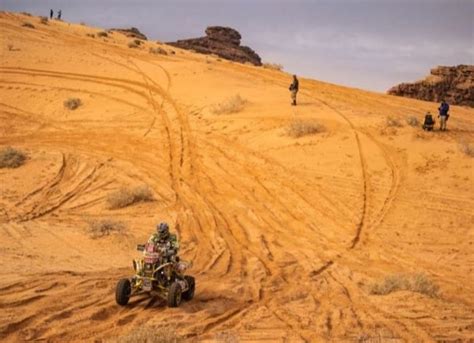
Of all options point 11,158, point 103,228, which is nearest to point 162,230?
point 103,228

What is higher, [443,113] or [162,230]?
[443,113]

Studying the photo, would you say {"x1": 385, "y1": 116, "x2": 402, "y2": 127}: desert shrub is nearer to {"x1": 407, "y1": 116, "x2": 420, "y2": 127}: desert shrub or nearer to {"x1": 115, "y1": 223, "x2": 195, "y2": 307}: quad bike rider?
{"x1": 407, "y1": 116, "x2": 420, "y2": 127}: desert shrub

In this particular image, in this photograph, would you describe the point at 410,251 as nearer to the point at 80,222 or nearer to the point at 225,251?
the point at 225,251

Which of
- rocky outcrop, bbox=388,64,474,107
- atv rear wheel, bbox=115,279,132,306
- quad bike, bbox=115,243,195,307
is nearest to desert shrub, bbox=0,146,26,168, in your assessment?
quad bike, bbox=115,243,195,307

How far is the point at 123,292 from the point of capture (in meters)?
10.5

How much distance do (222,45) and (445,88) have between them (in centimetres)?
3151

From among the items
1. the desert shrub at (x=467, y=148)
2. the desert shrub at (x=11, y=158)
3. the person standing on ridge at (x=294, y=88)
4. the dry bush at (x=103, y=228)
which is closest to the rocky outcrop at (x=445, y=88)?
the person standing on ridge at (x=294, y=88)

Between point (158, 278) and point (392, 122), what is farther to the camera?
point (392, 122)

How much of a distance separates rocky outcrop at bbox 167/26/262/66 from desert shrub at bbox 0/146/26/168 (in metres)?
45.0

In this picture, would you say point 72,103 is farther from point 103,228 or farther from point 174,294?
point 174,294

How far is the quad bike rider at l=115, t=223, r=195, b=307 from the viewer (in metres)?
10.7

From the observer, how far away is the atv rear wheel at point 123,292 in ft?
34.6

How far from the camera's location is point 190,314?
10.6 m

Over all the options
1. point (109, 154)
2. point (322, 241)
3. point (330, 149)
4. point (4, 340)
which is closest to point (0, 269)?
point (4, 340)
